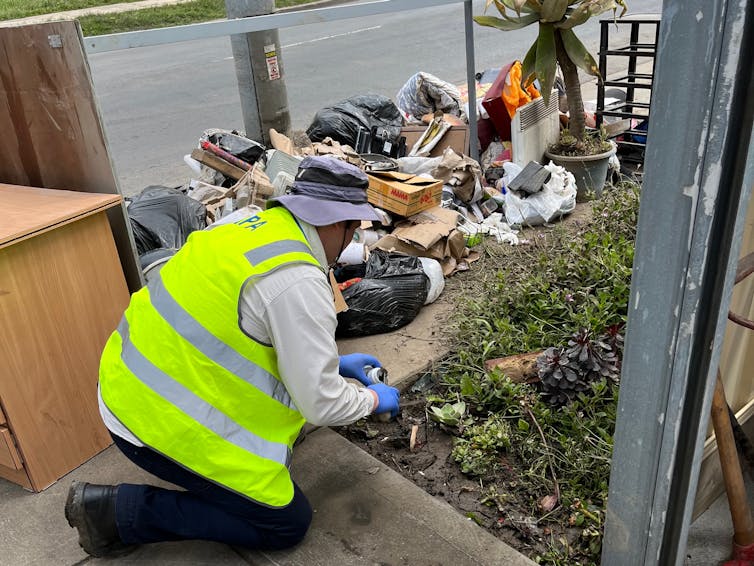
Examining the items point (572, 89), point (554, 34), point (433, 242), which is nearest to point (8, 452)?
point (433, 242)

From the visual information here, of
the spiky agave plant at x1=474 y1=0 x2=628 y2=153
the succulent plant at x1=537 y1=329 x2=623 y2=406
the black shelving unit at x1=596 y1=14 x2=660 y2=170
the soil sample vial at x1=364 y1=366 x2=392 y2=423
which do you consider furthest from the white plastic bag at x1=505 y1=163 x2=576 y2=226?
the soil sample vial at x1=364 y1=366 x2=392 y2=423

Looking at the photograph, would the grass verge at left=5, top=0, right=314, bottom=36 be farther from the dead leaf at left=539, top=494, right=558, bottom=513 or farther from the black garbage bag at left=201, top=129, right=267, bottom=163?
the dead leaf at left=539, top=494, right=558, bottom=513

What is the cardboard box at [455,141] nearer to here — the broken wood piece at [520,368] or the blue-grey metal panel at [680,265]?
the broken wood piece at [520,368]

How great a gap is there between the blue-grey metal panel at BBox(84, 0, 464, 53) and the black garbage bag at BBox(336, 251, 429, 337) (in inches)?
54.3

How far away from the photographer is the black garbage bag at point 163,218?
365 centimetres

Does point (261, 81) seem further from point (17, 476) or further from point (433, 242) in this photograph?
point (17, 476)

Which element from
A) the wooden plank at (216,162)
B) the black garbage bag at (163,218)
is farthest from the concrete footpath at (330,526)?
the wooden plank at (216,162)

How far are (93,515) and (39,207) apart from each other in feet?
3.88

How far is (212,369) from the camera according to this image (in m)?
2.07

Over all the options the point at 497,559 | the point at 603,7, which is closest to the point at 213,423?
the point at 497,559

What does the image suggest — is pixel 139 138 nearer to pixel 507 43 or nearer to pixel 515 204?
pixel 515 204

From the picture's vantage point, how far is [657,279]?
155cm

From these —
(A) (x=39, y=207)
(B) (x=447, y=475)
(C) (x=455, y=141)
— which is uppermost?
(A) (x=39, y=207)

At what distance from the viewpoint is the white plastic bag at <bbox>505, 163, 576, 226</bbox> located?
15.8 ft
